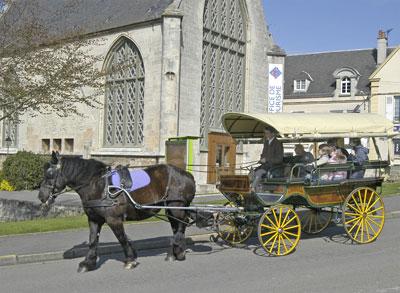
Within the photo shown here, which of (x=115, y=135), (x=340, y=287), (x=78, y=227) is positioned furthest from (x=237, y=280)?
(x=115, y=135)

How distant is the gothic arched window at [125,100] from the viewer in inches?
976

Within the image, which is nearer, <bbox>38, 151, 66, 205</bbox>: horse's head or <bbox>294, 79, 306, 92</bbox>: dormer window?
<bbox>38, 151, 66, 205</bbox>: horse's head

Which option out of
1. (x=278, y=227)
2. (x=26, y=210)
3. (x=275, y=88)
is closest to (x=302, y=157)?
(x=278, y=227)

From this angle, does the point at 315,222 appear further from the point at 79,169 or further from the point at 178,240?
the point at 79,169

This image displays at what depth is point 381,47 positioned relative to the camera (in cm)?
4859

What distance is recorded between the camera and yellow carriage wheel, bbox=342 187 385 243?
10.5 m

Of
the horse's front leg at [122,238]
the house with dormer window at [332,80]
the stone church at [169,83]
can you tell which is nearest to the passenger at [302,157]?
the horse's front leg at [122,238]

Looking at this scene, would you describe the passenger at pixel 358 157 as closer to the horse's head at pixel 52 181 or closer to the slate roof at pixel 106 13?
the horse's head at pixel 52 181

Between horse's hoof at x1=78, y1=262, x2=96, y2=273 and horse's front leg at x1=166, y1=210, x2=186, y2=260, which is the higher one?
horse's front leg at x1=166, y1=210, x2=186, y2=260

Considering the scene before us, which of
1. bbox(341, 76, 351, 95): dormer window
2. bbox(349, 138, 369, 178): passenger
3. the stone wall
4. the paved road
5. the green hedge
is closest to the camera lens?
the paved road

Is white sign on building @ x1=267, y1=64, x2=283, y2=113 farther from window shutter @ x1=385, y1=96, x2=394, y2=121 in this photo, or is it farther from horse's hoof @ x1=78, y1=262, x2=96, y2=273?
horse's hoof @ x1=78, y1=262, x2=96, y2=273

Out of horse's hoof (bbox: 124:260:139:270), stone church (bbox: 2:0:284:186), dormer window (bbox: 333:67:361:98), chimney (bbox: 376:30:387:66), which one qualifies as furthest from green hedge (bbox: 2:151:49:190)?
chimney (bbox: 376:30:387:66)

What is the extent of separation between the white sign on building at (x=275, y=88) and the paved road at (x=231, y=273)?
1766cm

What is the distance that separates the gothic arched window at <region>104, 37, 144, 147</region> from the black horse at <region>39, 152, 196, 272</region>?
51.0ft
